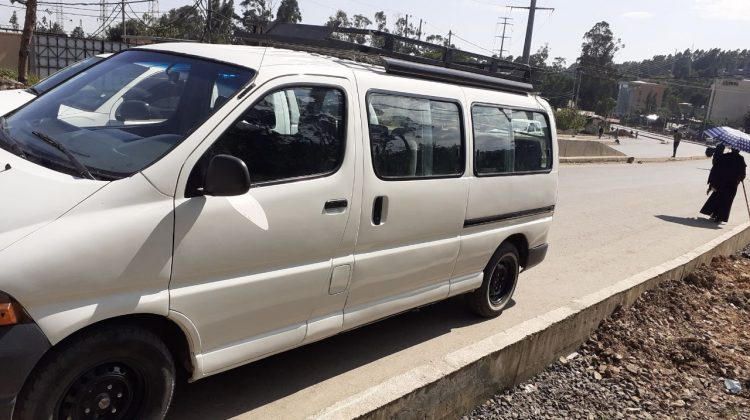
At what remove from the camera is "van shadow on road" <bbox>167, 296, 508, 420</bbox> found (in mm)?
3473

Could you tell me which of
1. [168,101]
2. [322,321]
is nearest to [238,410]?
[322,321]

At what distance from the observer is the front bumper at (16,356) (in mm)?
2322

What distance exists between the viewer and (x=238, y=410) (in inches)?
135

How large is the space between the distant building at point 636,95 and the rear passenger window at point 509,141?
151 m

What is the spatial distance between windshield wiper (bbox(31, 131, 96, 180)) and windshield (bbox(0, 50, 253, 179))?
1 centimetres

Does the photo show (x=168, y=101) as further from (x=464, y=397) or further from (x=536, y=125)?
(x=536, y=125)

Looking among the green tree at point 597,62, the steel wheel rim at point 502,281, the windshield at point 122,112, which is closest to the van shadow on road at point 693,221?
the steel wheel rim at point 502,281

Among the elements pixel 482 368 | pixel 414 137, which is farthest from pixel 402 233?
pixel 482 368

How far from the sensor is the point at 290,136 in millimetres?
3344

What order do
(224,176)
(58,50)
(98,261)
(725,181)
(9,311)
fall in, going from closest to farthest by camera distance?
1. (9,311)
2. (98,261)
3. (224,176)
4. (725,181)
5. (58,50)

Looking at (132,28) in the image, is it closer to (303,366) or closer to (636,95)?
(303,366)

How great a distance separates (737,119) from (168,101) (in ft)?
442

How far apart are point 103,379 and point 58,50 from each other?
106 ft

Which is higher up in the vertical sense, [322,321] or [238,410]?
[322,321]
